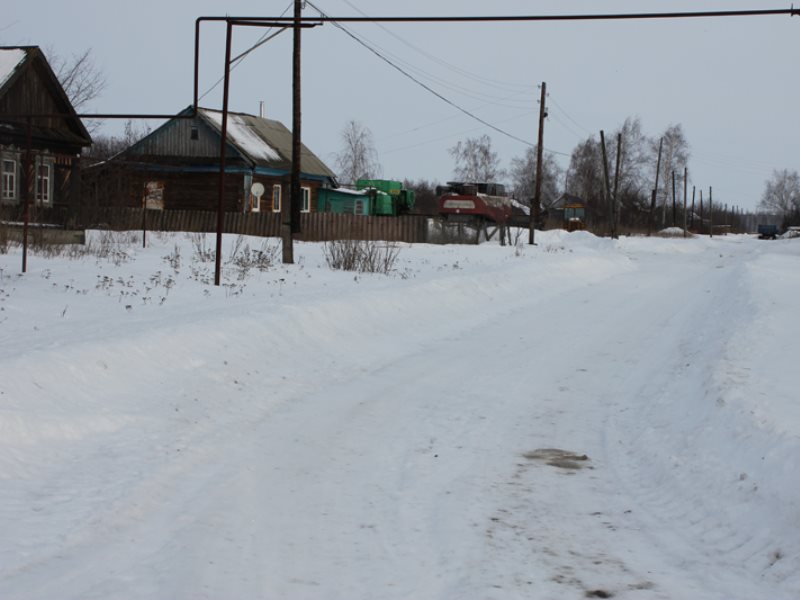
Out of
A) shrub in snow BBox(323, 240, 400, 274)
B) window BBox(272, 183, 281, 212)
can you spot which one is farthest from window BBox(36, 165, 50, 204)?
window BBox(272, 183, 281, 212)

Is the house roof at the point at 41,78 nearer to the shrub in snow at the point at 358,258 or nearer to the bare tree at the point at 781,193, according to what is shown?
the shrub in snow at the point at 358,258

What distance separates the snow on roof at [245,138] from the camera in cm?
4344

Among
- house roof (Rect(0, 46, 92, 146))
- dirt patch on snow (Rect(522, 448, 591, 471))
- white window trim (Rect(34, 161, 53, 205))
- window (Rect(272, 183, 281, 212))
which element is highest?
house roof (Rect(0, 46, 92, 146))

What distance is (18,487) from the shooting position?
5285mm

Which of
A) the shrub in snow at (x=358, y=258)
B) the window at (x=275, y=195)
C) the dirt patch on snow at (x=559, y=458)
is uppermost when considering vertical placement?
the window at (x=275, y=195)

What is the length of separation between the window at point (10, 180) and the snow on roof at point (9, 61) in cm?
290

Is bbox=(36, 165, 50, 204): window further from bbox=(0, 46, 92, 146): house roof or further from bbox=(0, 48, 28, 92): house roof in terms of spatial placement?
bbox=(0, 48, 28, 92): house roof

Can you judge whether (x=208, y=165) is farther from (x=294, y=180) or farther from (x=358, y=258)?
(x=358, y=258)

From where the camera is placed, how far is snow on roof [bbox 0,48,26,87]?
83.1ft

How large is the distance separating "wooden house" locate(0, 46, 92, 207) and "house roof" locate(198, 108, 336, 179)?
1435cm

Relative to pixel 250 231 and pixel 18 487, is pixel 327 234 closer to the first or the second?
pixel 250 231

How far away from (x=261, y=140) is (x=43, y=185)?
1958cm

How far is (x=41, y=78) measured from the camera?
1064 inches

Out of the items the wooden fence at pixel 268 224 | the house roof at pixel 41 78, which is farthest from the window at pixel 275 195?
the house roof at pixel 41 78
